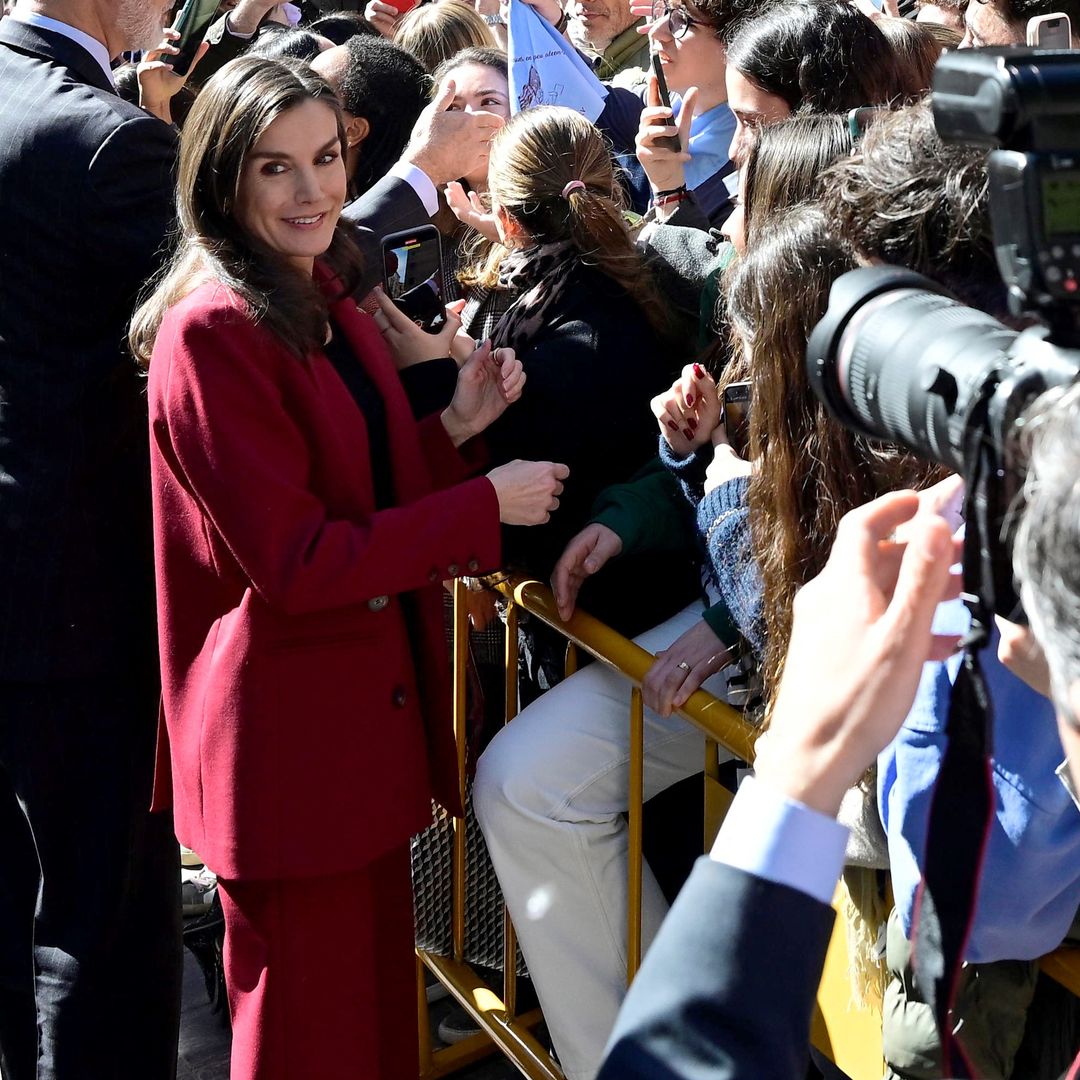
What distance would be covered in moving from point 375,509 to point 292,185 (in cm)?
51

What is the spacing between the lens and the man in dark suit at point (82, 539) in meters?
2.26

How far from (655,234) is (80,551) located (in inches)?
47.4

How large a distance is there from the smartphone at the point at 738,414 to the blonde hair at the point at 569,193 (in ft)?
1.41

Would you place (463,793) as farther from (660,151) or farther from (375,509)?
(660,151)

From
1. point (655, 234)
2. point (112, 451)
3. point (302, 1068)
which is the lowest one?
point (302, 1068)

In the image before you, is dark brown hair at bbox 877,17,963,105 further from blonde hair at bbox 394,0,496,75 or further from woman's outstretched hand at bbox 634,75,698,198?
blonde hair at bbox 394,0,496,75

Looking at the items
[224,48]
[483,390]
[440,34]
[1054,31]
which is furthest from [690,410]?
[224,48]

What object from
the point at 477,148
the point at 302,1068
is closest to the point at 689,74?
the point at 477,148

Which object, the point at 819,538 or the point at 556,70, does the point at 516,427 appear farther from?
the point at 556,70

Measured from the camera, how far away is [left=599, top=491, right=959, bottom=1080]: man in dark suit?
2.92 ft

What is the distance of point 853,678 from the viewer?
0.92 m

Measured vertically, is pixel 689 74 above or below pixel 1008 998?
above

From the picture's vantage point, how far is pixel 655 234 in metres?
2.69

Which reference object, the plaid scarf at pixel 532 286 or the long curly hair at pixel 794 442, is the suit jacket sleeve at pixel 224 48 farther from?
the long curly hair at pixel 794 442
